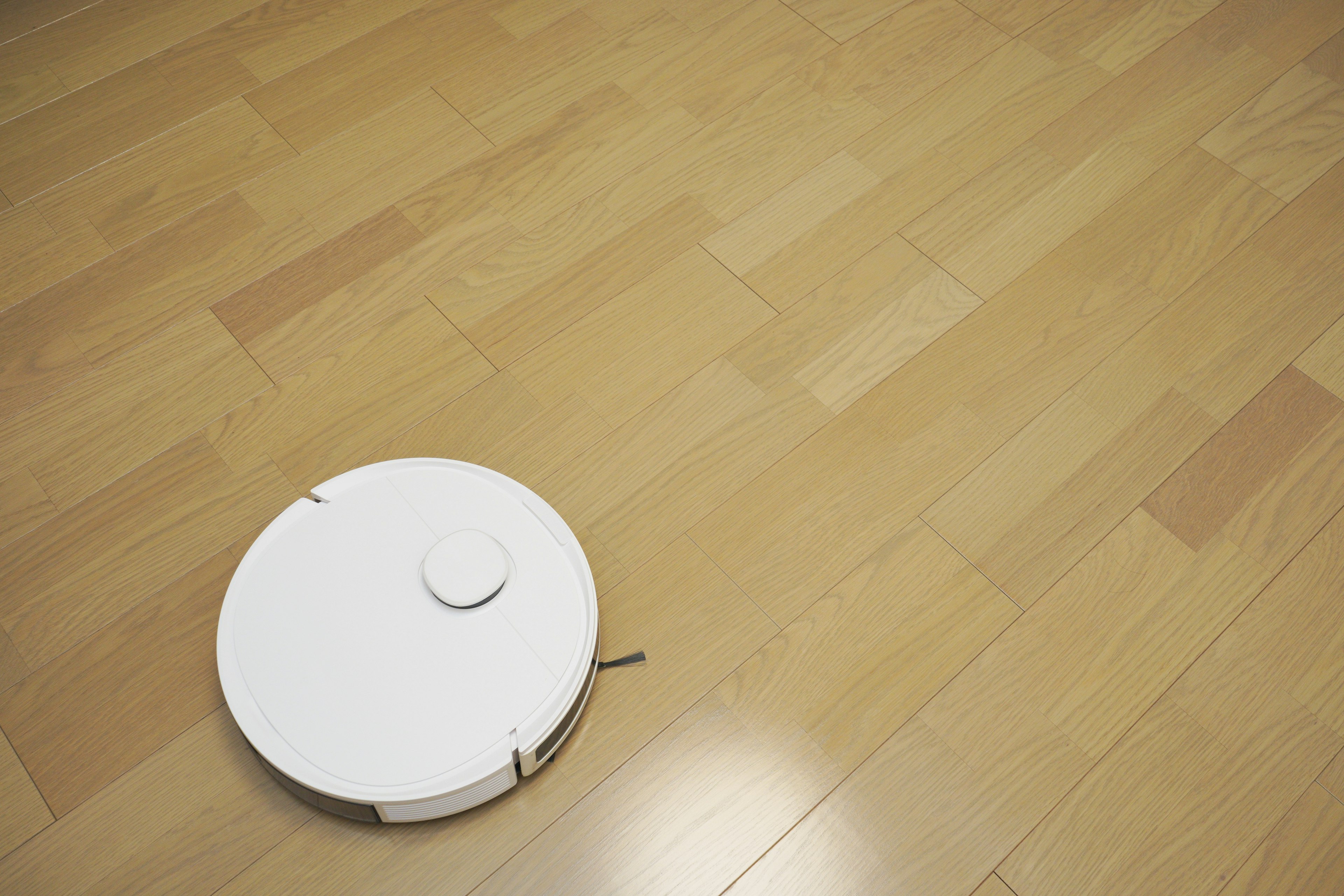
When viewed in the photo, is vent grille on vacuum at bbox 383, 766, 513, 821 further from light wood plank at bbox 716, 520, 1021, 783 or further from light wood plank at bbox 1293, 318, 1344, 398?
light wood plank at bbox 1293, 318, 1344, 398

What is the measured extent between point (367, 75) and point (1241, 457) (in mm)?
1530

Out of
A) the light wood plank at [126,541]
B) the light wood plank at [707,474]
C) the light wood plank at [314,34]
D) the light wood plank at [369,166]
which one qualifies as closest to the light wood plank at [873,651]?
the light wood plank at [707,474]

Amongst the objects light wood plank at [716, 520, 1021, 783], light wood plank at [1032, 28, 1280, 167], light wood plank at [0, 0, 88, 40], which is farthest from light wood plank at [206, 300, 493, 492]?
light wood plank at [1032, 28, 1280, 167]

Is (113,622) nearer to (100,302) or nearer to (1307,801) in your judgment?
(100,302)

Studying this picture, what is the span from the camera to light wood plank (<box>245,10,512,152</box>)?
168 centimetres

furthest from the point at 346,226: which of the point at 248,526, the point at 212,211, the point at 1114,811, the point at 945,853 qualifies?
the point at 1114,811

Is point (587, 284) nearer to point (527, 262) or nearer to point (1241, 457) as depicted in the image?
point (527, 262)

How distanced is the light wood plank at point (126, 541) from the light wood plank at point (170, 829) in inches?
8.3

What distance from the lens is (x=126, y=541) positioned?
1290mm

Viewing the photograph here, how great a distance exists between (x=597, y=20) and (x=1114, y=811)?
1524 millimetres

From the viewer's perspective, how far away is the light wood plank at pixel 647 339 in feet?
4.72

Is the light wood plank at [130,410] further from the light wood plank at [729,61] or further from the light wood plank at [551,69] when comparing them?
the light wood plank at [729,61]

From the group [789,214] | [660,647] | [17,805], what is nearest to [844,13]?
[789,214]

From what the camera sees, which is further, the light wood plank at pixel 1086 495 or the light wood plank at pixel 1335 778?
the light wood plank at pixel 1086 495
